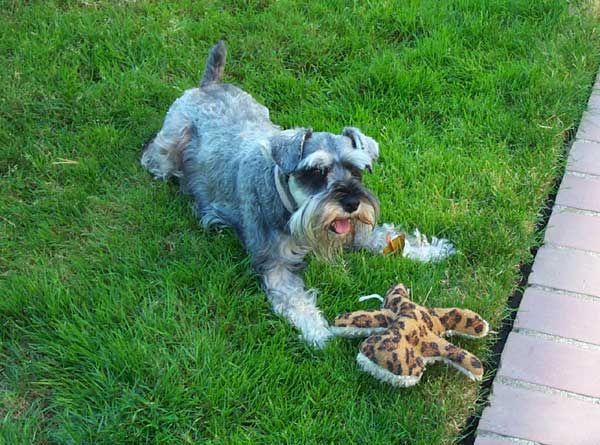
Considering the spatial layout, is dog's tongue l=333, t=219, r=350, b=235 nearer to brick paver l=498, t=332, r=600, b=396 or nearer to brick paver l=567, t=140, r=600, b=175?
brick paver l=498, t=332, r=600, b=396

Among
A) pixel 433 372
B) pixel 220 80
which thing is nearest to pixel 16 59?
pixel 220 80

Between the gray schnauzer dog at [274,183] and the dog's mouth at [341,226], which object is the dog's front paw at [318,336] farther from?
the dog's mouth at [341,226]

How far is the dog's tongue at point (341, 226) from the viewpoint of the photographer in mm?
3359

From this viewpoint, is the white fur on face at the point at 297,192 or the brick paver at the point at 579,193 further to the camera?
the brick paver at the point at 579,193

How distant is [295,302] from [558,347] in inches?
47.6

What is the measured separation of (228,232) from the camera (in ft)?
13.2

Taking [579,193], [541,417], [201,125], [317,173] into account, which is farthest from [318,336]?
[579,193]

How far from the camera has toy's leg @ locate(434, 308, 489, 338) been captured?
3.24 m

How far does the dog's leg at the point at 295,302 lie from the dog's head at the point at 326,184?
0.77 ft

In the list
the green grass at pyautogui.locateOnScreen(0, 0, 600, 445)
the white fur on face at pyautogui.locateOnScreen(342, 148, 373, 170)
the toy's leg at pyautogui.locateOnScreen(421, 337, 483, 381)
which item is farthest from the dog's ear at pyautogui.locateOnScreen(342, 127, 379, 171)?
the toy's leg at pyautogui.locateOnScreen(421, 337, 483, 381)

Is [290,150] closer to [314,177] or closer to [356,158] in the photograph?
[314,177]

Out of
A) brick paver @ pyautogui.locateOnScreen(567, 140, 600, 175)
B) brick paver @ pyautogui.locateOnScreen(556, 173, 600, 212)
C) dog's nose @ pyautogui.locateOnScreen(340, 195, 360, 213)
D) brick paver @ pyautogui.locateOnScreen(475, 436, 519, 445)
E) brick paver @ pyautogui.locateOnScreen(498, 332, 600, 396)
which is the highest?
dog's nose @ pyautogui.locateOnScreen(340, 195, 360, 213)

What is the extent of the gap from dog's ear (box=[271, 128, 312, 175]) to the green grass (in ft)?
1.97

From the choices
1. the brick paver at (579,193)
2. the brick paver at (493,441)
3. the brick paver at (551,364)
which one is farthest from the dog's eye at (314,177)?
the brick paver at (579,193)
